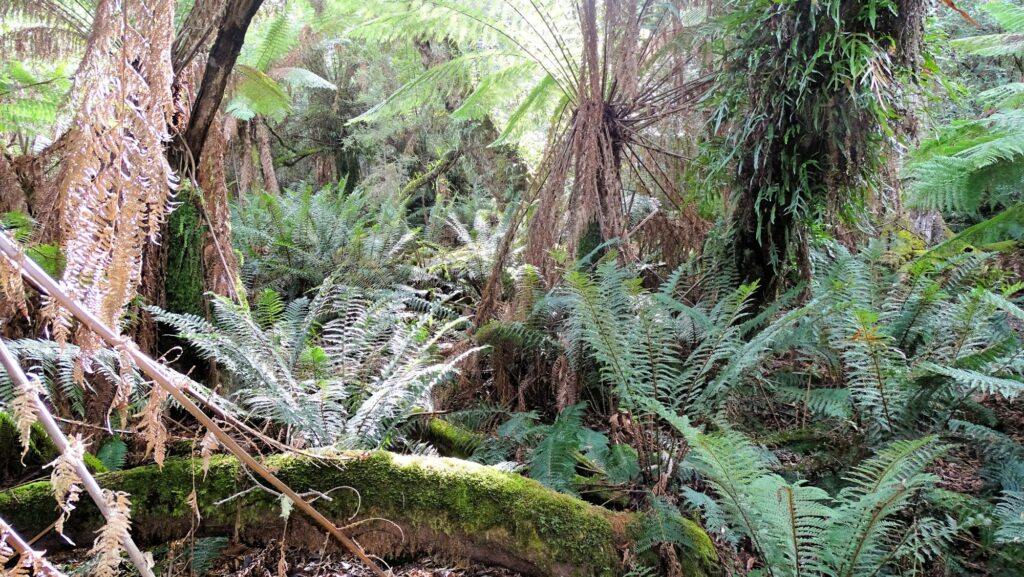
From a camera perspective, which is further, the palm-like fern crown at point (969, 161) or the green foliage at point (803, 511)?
the palm-like fern crown at point (969, 161)

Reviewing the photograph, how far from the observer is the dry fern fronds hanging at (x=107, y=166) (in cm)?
84

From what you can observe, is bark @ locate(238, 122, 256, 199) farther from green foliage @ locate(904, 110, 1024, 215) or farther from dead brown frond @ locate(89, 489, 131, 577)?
dead brown frond @ locate(89, 489, 131, 577)

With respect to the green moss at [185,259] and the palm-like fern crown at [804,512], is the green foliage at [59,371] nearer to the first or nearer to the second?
the green moss at [185,259]

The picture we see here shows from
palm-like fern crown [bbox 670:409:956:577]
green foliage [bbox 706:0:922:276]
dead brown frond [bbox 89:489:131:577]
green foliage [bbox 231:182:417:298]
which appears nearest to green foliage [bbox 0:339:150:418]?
dead brown frond [bbox 89:489:131:577]

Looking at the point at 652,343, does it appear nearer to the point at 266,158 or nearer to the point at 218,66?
the point at 218,66

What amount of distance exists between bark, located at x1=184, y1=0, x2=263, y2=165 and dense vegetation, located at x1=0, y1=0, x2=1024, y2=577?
0.02 meters

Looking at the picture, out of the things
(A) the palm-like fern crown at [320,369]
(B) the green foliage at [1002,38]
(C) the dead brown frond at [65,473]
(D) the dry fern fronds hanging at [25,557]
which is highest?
(B) the green foliage at [1002,38]

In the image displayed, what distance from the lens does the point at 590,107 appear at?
12.1 ft

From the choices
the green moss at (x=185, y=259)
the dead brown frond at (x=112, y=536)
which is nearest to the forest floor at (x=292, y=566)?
the green moss at (x=185, y=259)

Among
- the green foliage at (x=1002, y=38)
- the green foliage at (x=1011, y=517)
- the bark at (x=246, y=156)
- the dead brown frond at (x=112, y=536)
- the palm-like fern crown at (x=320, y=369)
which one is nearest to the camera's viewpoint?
the dead brown frond at (x=112, y=536)

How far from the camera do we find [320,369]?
293cm

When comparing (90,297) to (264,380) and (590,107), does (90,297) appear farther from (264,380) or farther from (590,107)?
(590,107)

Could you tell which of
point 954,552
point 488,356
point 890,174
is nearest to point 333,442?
point 488,356

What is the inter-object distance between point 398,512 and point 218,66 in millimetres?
2223
